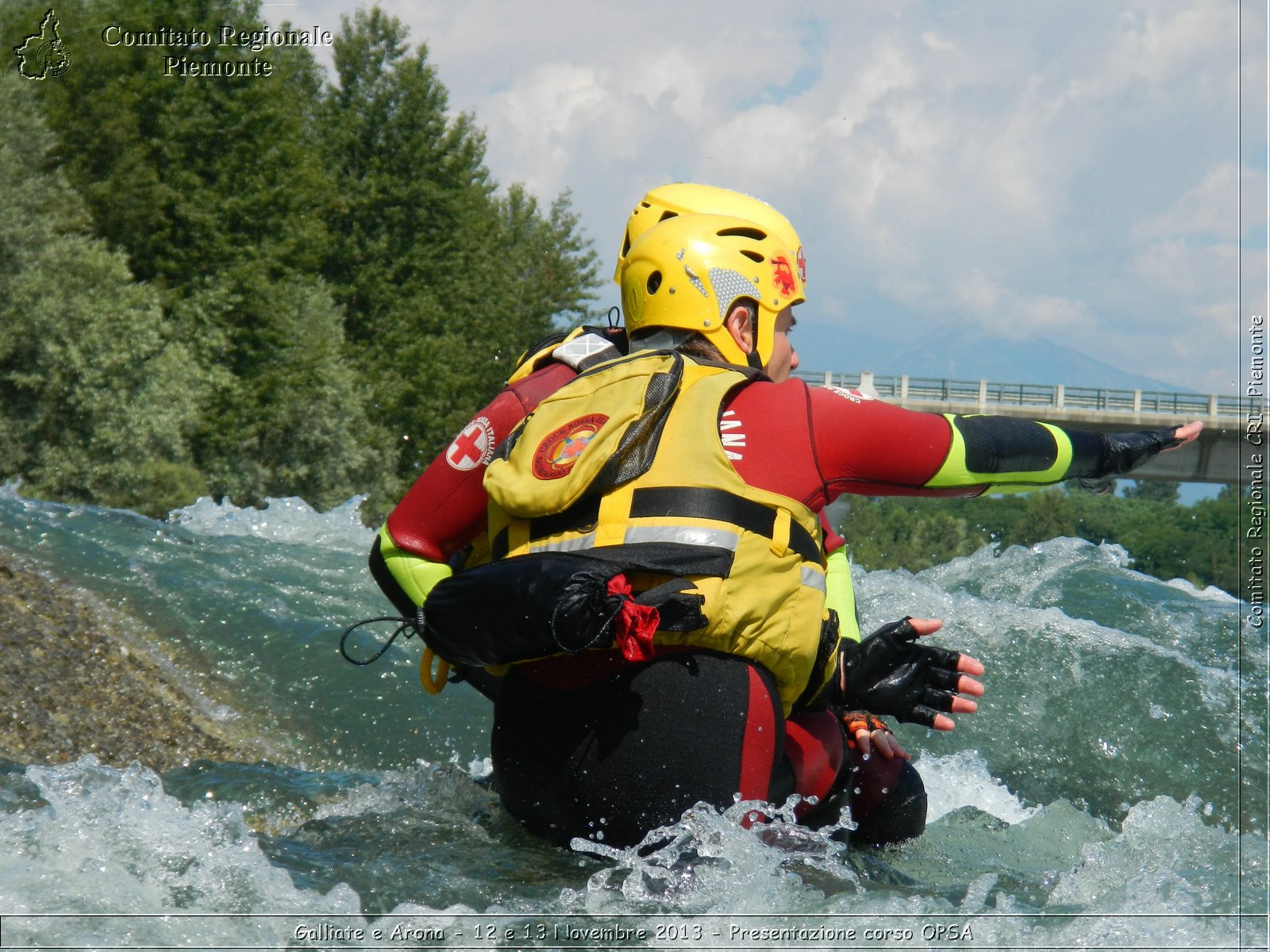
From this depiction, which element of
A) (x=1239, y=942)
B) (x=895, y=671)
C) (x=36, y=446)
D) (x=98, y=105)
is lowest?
(x=1239, y=942)

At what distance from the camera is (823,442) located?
10.3ft

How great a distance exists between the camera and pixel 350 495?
→ 107 feet

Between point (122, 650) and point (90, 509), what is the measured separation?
5.91 m

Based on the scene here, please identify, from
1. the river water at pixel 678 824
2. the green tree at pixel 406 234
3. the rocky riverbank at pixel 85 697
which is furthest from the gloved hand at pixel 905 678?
the green tree at pixel 406 234

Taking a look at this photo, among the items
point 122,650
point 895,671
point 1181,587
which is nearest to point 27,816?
point 895,671

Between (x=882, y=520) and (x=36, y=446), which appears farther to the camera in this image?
(x=882, y=520)

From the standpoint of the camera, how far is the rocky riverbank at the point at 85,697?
5469 millimetres

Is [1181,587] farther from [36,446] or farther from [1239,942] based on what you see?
[36,446]

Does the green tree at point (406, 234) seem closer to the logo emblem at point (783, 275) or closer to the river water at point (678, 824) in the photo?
the river water at point (678, 824)

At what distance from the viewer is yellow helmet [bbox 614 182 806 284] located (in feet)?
12.4

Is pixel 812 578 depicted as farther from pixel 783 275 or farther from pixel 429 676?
pixel 429 676

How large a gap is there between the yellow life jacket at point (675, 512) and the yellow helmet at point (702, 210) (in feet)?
2.42

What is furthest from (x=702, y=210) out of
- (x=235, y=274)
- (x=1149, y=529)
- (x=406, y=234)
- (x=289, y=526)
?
(x=406, y=234)

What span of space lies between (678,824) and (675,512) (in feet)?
2.18
